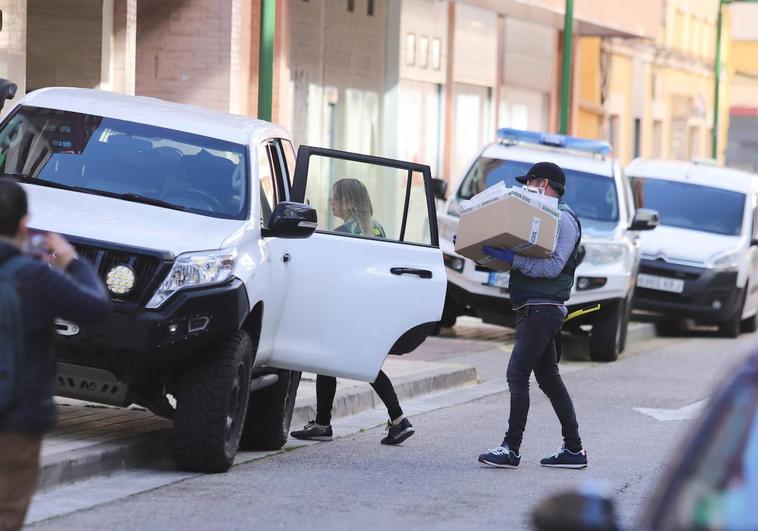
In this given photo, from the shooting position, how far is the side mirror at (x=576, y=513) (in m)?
4.28

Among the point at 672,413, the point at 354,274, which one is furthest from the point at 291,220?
the point at 672,413

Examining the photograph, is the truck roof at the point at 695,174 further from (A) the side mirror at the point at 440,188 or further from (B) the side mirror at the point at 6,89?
(B) the side mirror at the point at 6,89

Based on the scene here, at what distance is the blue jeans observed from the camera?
36.2 ft

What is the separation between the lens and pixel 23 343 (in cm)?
609

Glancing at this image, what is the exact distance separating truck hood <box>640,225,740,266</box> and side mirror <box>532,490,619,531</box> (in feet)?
61.2

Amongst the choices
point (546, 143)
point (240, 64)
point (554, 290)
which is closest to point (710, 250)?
point (546, 143)

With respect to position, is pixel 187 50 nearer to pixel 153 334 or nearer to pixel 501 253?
pixel 501 253

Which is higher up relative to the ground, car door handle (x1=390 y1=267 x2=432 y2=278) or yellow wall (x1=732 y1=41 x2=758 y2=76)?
yellow wall (x1=732 y1=41 x2=758 y2=76)

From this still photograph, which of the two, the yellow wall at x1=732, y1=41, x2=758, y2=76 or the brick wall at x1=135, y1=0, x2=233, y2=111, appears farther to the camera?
the yellow wall at x1=732, y1=41, x2=758, y2=76

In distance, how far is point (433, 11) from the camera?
31484 mm

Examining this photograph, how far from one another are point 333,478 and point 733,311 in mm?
13802

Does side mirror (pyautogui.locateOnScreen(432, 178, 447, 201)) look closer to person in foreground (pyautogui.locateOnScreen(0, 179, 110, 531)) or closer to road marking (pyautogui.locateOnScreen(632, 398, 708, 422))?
road marking (pyautogui.locateOnScreen(632, 398, 708, 422))

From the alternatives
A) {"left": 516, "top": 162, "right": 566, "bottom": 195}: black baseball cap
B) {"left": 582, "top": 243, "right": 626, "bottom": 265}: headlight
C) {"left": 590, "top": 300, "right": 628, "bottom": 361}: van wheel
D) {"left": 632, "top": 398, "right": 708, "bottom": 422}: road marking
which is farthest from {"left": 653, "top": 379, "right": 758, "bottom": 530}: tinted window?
{"left": 590, "top": 300, "right": 628, "bottom": 361}: van wheel

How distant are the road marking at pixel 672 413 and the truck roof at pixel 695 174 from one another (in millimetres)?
9443
